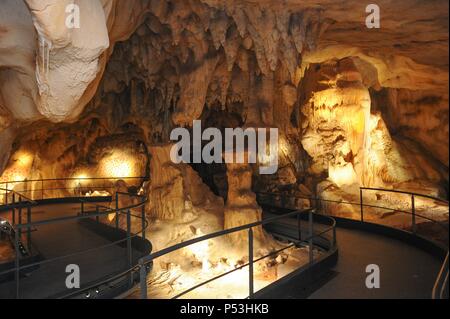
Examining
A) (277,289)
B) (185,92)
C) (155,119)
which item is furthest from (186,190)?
(277,289)

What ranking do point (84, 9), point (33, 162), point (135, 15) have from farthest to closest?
point (33, 162) < point (135, 15) < point (84, 9)

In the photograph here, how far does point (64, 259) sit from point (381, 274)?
13.8 feet

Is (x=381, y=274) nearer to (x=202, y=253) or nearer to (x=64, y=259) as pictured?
(x=202, y=253)

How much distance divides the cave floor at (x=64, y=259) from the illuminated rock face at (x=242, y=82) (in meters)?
1.83

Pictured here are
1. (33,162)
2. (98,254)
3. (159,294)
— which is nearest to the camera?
(98,254)

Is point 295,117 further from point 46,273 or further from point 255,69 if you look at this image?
point 46,273

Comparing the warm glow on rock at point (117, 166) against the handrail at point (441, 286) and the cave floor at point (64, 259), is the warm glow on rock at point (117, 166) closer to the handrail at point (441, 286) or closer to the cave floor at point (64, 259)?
the cave floor at point (64, 259)

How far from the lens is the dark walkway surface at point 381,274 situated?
374 centimetres

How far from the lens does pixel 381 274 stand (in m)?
4.26

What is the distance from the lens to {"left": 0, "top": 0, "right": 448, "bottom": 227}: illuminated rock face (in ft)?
15.5

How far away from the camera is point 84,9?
400 cm

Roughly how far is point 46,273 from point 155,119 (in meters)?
6.52
